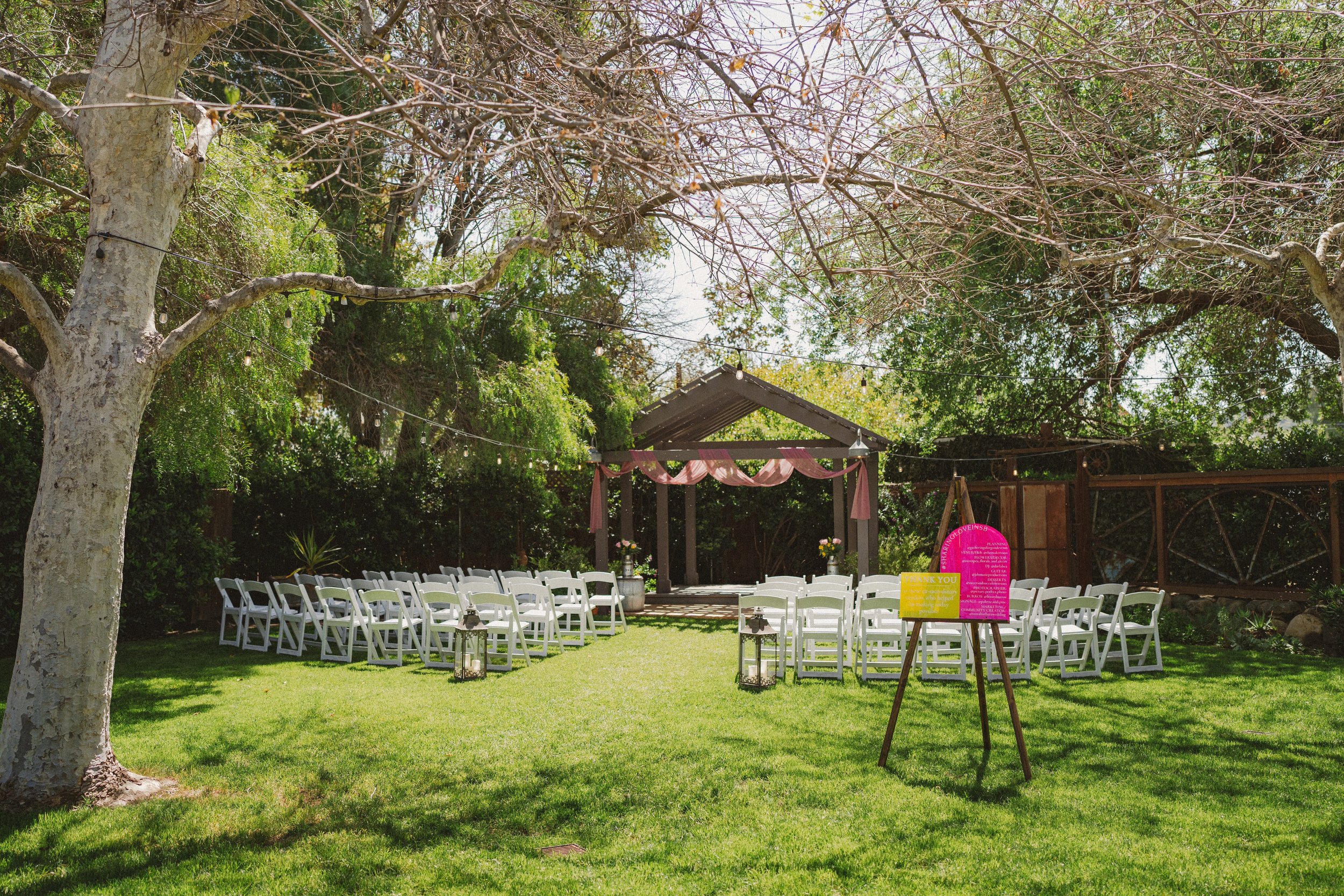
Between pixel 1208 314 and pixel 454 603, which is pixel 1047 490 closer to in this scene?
pixel 1208 314

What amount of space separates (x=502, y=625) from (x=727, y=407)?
813cm

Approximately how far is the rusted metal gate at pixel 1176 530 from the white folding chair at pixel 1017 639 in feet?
15.4

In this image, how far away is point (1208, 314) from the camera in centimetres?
1369

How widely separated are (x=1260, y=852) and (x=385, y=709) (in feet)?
19.8

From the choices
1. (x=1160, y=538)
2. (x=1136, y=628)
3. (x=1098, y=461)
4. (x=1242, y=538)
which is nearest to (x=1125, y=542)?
(x=1098, y=461)

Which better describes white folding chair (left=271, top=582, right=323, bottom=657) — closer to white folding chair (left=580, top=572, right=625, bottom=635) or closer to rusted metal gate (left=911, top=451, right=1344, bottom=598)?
white folding chair (left=580, top=572, right=625, bottom=635)

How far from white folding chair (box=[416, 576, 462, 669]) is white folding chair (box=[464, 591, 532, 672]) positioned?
286 millimetres

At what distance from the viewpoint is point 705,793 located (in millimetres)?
5398

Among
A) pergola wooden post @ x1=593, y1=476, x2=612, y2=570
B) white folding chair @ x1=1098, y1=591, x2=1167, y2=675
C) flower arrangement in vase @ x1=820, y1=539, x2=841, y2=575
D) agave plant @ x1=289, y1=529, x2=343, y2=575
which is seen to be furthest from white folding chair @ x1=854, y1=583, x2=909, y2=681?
agave plant @ x1=289, y1=529, x2=343, y2=575

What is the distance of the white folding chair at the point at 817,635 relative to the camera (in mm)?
8523

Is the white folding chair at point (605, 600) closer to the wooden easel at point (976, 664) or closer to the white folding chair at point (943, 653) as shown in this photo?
the white folding chair at point (943, 653)

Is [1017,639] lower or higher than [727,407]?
lower

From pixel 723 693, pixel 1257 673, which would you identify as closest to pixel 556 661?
pixel 723 693

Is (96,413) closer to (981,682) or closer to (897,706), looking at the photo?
(897,706)
